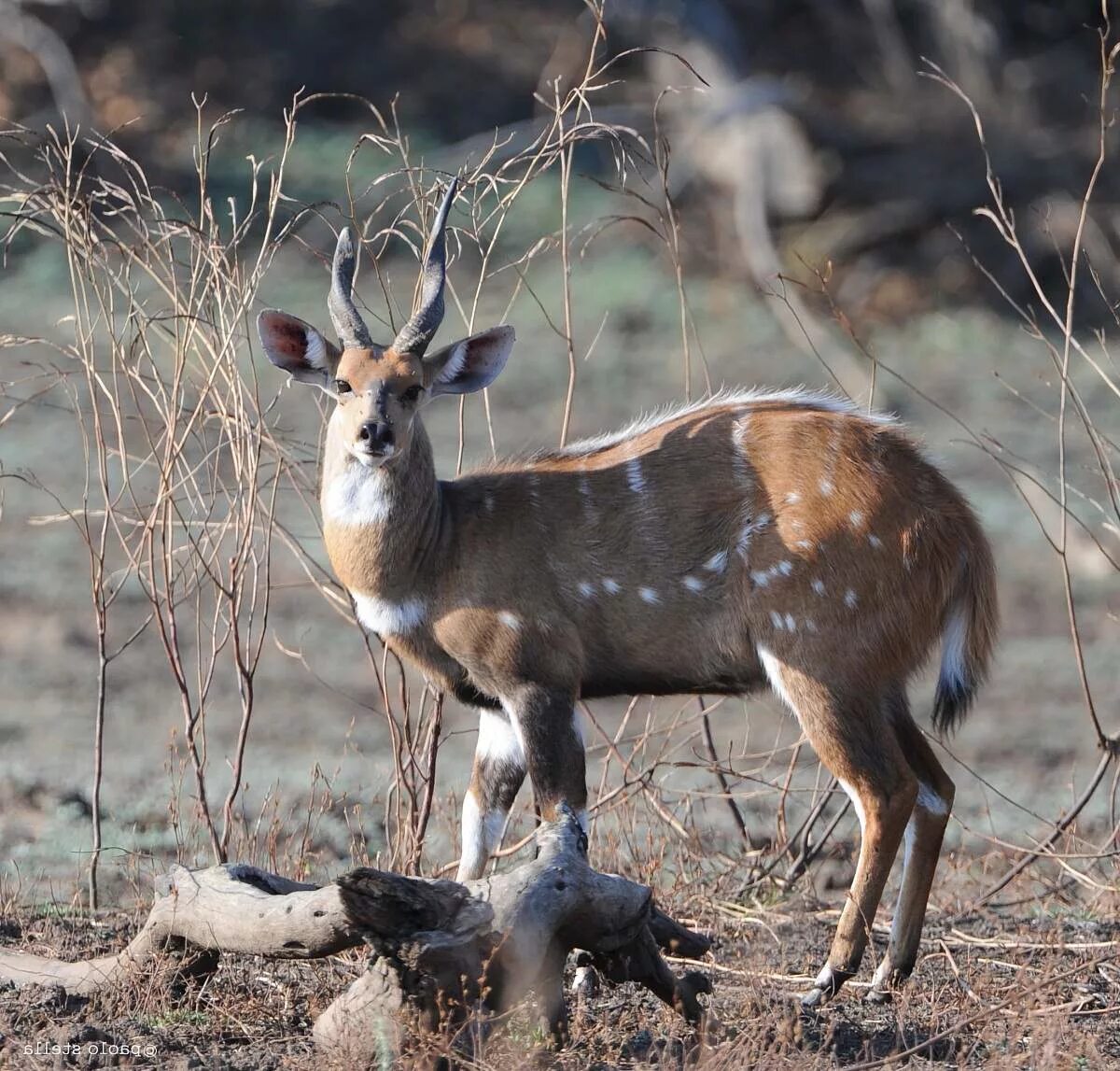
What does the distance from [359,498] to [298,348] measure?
481 millimetres

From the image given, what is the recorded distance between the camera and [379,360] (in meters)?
5.37

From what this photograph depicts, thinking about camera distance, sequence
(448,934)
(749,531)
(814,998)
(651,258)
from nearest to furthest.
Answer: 1. (448,934)
2. (814,998)
3. (749,531)
4. (651,258)

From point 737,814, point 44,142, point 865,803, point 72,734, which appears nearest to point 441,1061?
point 865,803

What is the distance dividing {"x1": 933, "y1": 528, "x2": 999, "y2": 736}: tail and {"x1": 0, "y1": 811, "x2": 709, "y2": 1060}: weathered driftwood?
1.54m

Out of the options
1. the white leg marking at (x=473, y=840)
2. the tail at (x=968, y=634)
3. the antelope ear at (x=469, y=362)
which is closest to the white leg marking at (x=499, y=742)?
the white leg marking at (x=473, y=840)

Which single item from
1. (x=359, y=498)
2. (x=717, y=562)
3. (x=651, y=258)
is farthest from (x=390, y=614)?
(x=651, y=258)

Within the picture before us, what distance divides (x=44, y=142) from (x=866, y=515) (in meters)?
2.87

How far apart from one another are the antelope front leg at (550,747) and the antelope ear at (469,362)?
927mm

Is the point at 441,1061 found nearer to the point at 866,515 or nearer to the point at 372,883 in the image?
the point at 372,883

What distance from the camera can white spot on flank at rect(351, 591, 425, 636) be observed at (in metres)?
5.48

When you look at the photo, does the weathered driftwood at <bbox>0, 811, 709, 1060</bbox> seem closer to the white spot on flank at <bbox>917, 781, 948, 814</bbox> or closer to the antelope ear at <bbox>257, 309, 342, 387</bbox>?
the white spot on flank at <bbox>917, 781, 948, 814</bbox>

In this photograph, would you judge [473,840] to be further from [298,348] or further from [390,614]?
[298,348]

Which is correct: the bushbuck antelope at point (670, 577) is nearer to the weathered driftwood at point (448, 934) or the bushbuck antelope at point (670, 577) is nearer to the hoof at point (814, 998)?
the hoof at point (814, 998)

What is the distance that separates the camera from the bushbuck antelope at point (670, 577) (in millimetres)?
5328
